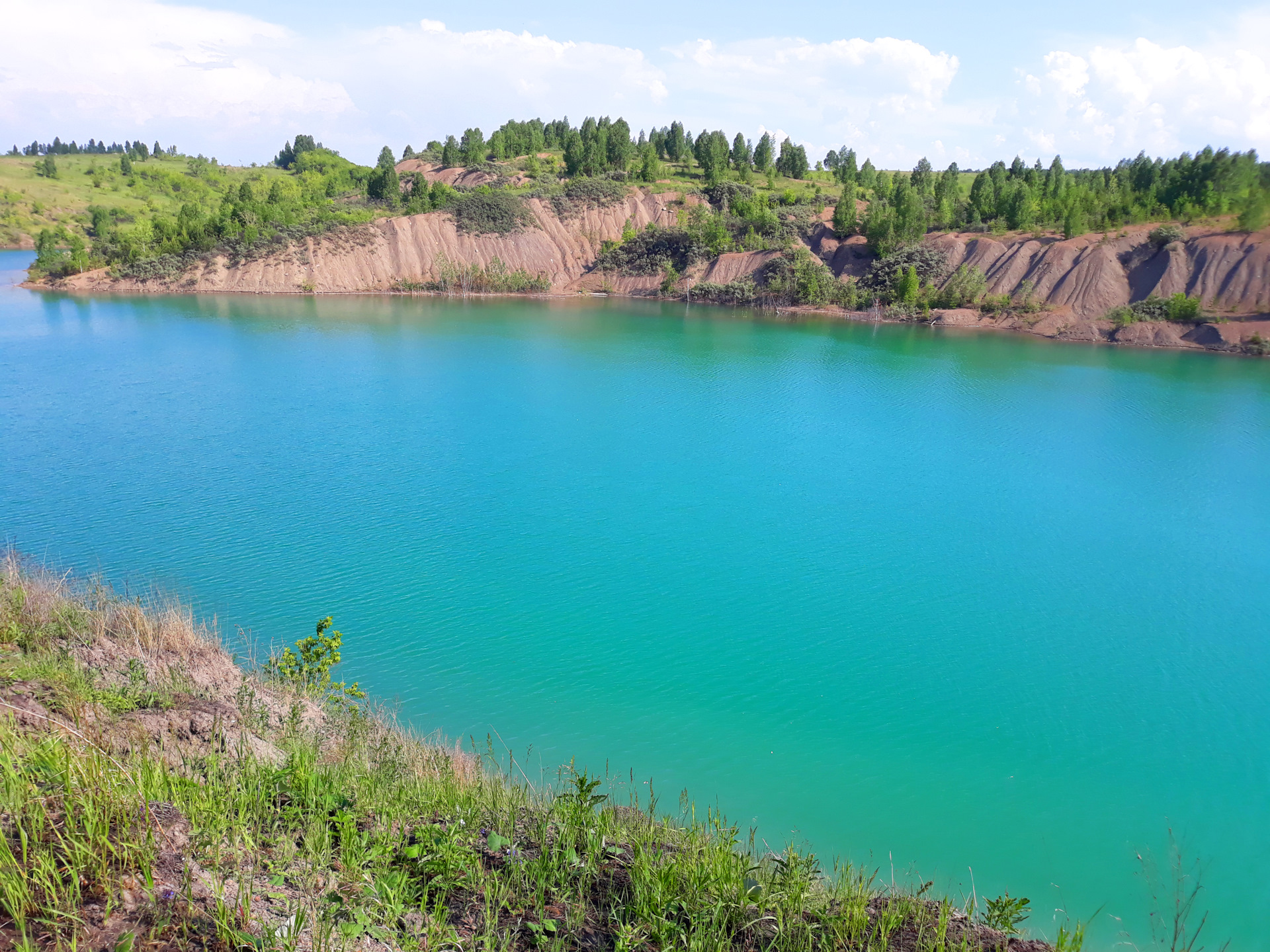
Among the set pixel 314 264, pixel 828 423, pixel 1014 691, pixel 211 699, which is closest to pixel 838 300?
pixel 828 423

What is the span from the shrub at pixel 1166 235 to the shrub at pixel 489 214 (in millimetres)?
57955

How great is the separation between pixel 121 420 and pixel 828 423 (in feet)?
→ 89.1

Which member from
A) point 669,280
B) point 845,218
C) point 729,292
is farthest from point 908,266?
point 669,280

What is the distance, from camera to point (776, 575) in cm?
1752

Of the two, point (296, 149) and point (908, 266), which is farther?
point (296, 149)

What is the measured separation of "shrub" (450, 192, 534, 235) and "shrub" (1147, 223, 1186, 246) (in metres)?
58.0

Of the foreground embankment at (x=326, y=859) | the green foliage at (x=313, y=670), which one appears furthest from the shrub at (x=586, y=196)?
the foreground embankment at (x=326, y=859)

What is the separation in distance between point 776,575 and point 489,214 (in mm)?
73115

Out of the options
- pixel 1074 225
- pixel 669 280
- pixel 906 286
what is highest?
pixel 1074 225

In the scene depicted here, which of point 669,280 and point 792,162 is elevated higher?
point 792,162

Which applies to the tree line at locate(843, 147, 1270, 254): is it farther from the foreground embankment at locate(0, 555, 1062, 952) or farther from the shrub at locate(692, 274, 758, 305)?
the foreground embankment at locate(0, 555, 1062, 952)

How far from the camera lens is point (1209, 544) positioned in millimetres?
20391

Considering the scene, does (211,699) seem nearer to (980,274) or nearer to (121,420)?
(121,420)

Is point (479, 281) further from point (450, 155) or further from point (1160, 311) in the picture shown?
point (1160, 311)
